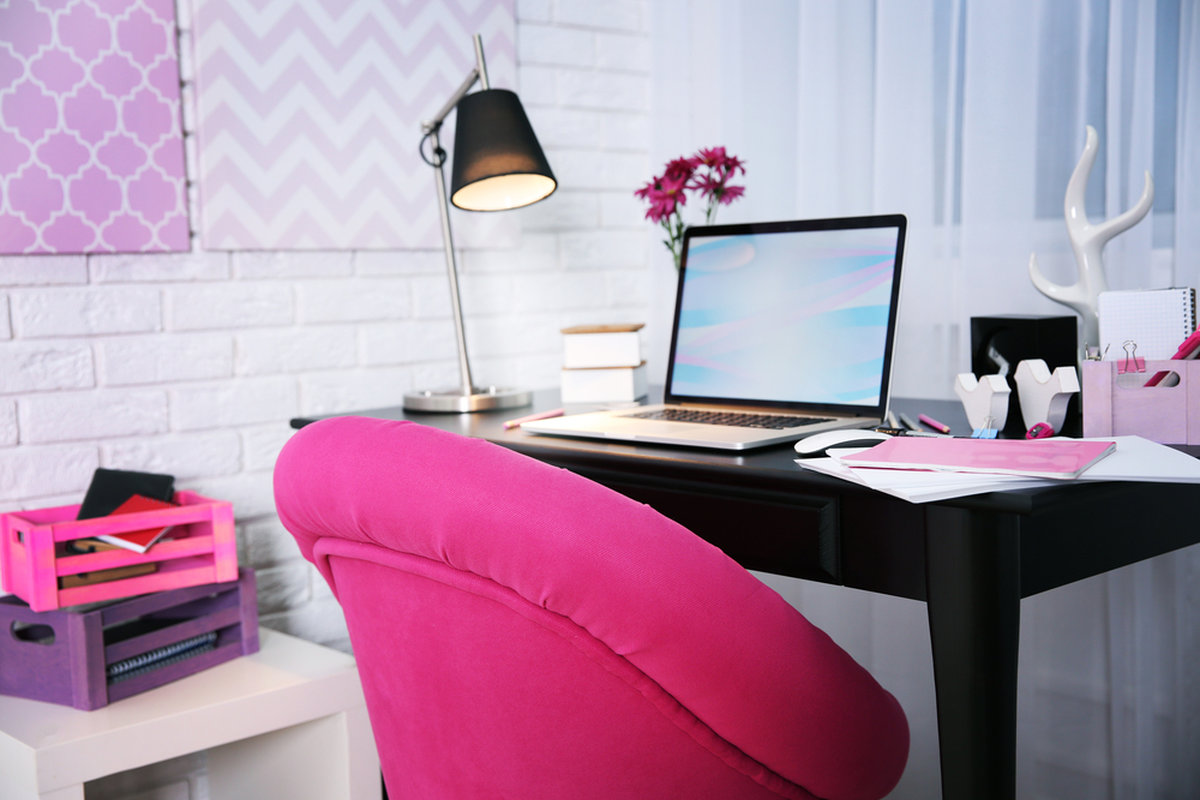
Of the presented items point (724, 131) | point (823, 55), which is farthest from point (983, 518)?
point (724, 131)

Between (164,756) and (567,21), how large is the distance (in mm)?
1531

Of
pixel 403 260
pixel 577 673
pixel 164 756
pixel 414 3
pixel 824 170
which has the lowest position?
pixel 164 756

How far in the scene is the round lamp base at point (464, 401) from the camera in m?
1.67

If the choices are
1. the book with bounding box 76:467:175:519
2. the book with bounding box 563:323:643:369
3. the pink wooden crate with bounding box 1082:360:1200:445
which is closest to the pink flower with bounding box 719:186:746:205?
the book with bounding box 563:323:643:369

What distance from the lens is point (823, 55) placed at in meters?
1.80

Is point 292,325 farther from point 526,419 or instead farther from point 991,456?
point 991,456

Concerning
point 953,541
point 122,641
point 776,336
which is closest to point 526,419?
point 776,336

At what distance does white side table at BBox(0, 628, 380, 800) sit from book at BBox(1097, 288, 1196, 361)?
1.09 m

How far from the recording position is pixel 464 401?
1.67 m

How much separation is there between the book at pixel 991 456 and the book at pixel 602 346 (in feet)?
2.33

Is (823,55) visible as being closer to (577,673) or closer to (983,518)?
(983,518)

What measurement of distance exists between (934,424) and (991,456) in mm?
314

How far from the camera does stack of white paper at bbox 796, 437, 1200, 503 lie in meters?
0.80

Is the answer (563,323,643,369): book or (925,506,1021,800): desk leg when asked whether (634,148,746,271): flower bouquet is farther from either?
(925,506,1021,800): desk leg
